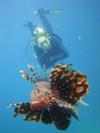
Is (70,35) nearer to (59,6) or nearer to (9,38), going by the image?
(59,6)

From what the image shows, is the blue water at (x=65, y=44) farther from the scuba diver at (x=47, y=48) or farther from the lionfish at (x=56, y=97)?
the lionfish at (x=56, y=97)

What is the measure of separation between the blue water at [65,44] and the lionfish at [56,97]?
18.4m

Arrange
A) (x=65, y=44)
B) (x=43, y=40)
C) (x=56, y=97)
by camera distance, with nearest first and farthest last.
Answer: (x=56, y=97)
(x=43, y=40)
(x=65, y=44)

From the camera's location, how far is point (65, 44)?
22.0 metres

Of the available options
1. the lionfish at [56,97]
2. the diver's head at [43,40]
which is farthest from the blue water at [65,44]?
the lionfish at [56,97]

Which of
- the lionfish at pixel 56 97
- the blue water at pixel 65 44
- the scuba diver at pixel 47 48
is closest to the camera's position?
the lionfish at pixel 56 97

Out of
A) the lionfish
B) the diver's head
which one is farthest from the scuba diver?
the lionfish

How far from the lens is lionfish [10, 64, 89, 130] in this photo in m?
2.56

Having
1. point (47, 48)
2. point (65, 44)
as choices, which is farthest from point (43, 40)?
point (65, 44)

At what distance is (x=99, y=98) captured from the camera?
24453 millimetres

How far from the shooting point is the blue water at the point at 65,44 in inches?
843

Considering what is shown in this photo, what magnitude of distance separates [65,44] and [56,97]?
19.5 m

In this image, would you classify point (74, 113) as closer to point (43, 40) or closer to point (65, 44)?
point (43, 40)

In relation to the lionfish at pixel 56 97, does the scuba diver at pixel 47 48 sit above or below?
above
